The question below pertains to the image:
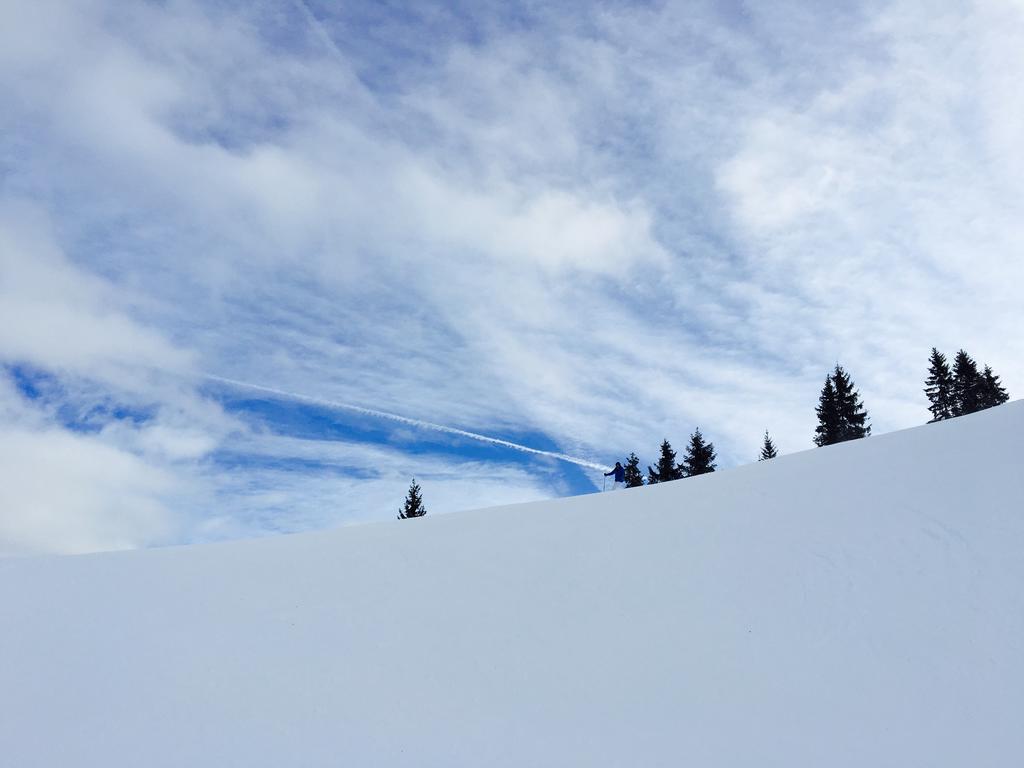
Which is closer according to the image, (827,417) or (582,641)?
(582,641)

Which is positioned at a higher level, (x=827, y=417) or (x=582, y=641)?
(x=827, y=417)

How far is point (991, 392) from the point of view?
43031mm

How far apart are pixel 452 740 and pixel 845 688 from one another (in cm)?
399

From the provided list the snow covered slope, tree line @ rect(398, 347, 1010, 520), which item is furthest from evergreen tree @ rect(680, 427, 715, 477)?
the snow covered slope

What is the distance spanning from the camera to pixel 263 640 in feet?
28.0

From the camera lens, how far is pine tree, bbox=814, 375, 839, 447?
4438 cm

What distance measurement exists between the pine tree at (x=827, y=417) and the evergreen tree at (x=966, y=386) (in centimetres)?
770

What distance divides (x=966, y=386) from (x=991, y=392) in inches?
55.6

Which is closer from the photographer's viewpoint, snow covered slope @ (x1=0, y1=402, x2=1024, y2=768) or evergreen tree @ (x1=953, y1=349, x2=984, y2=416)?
snow covered slope @ (x1=0, y1=402, x2=1024, y2=768)

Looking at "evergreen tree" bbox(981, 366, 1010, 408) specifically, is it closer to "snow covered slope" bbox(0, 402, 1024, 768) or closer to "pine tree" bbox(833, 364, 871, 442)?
"pine tree" bbox(833, 364, 871, 442)

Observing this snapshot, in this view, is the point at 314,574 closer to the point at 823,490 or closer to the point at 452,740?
the point at 452,740

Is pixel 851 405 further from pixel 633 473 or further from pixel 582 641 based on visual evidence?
pixel 582 641

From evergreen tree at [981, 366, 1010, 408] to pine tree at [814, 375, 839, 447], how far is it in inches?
345

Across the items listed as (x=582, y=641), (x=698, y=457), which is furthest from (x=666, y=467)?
(x=582, y=641)
